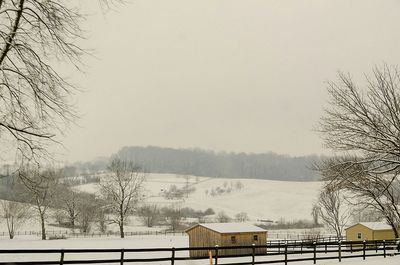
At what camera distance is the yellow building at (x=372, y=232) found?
4584 cm

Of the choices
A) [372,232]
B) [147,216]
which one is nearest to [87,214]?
[147,216]

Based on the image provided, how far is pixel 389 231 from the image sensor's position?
46469 mm

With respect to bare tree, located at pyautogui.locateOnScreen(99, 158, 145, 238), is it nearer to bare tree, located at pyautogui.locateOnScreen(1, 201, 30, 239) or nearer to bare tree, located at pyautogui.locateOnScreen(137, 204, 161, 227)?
bare tree, located at pyautogui.locateOnScreen(1, 201, 30, 239)

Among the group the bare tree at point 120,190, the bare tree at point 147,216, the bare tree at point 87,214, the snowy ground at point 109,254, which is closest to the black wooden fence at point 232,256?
the snowy ground at point 109,254

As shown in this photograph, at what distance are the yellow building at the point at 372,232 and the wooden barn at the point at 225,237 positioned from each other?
1676cm

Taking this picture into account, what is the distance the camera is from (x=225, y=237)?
33906 mm

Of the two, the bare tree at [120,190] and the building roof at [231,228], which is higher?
the bare tree at [120,190]

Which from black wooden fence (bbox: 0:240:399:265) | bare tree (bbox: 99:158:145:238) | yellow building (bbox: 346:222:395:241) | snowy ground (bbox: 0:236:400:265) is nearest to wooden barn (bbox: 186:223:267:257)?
snowy ground (bbox: 0:236:400:265)

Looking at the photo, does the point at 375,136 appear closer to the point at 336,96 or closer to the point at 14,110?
the point at 336,96

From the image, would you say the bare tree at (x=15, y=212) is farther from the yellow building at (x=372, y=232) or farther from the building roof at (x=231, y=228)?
the yellow building at (x=372, y=232)

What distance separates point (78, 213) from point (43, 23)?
230 feet

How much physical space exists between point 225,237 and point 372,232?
21233mm

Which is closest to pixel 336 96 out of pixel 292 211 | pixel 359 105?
pixel 359 105

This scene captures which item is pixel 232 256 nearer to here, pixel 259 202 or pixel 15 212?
pixel 15 212
